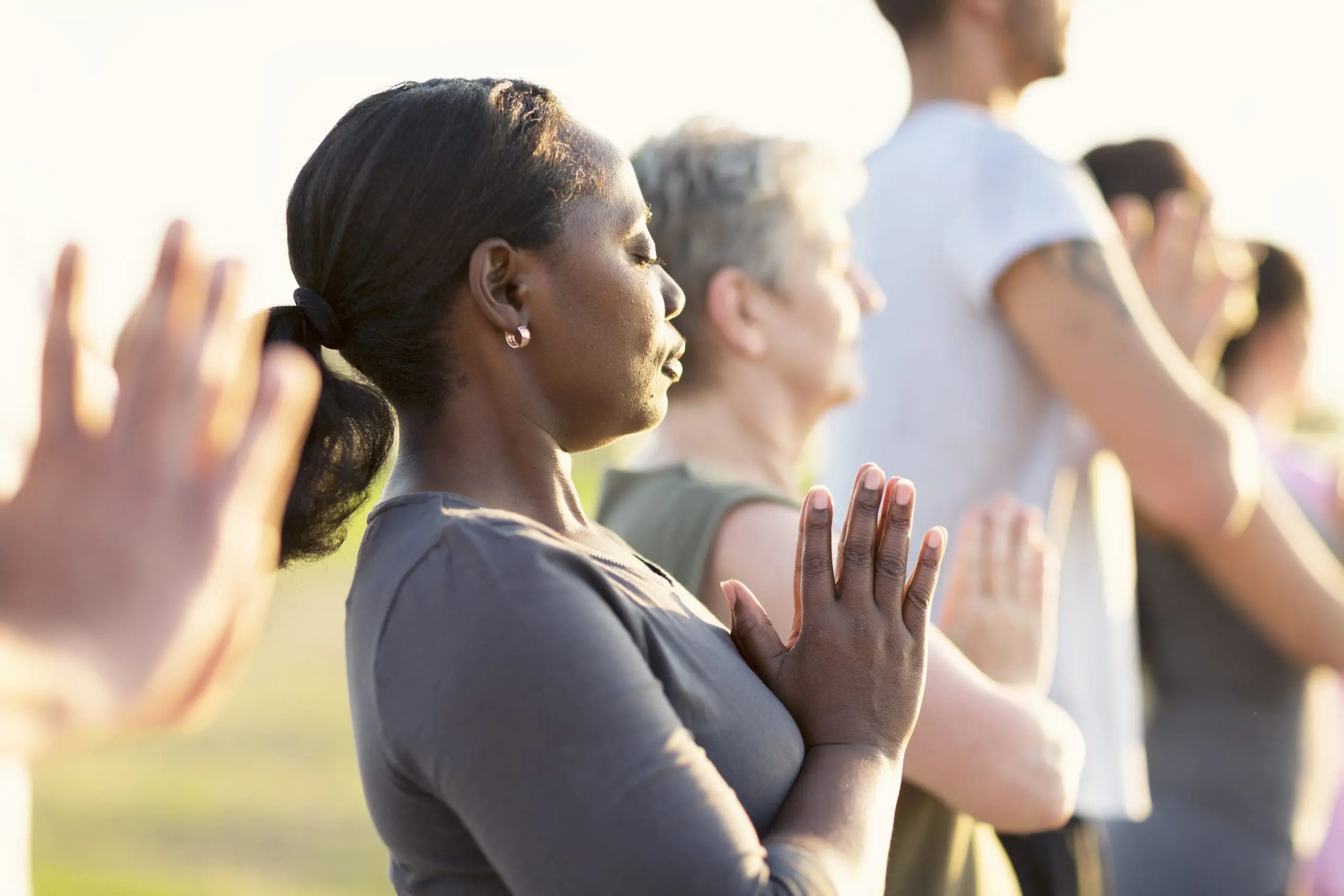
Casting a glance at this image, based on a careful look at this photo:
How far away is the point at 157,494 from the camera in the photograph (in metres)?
0.86

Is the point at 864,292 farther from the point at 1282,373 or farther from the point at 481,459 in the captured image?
the point at 1282,373

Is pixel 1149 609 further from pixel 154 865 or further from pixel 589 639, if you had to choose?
pixel 154 865

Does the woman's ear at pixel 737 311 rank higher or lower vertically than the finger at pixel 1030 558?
higher

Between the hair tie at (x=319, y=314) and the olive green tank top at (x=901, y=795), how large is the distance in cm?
64

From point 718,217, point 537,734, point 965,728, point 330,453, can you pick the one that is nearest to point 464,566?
point 537,734

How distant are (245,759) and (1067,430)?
7815 millimetres

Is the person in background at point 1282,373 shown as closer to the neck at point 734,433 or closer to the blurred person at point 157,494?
the neck at point 734,433

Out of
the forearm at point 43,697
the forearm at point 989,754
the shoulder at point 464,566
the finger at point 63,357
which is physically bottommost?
the forearm at point 989,754

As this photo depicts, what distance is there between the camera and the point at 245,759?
939 cm

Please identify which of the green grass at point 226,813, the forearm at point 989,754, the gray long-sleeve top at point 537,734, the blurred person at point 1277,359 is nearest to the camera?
the gray long-sleeve top at point 537,734

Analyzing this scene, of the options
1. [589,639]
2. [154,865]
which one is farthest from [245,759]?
[589,639]

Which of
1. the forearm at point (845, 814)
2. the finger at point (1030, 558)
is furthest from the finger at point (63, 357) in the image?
the finger at point (1030, 558)

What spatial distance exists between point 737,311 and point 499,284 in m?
0.91

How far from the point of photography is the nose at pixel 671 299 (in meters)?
1.65
